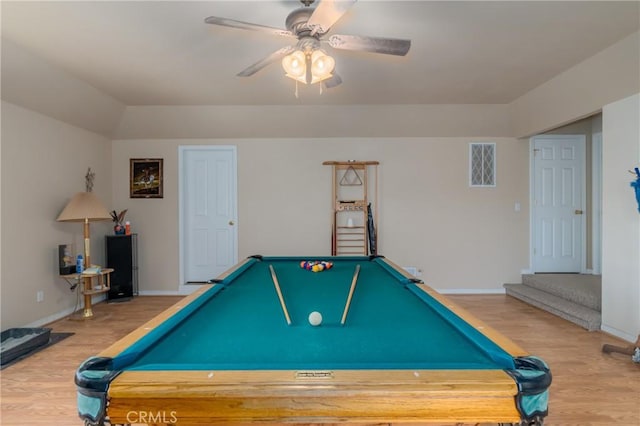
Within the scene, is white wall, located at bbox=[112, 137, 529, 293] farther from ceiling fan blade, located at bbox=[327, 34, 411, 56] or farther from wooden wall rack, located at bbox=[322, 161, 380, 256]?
ceiling fan blade, located at bbox=[327, 34, 411, 56]

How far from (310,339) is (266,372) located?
307 mm

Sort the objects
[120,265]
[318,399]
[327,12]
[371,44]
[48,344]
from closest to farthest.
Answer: [318,399]
[327,12]
[371,44]
[48,344]
[120,265]

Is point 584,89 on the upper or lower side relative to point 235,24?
upper

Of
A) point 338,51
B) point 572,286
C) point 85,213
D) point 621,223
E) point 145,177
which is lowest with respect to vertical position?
point 572,286

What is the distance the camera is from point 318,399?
35.6 inches

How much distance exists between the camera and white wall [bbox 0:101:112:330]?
324cm

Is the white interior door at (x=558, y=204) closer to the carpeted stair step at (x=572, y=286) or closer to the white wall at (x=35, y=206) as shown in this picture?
→ the carpeted stair step at (x=572, y=286)

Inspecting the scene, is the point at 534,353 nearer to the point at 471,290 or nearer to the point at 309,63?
the point at 471,290

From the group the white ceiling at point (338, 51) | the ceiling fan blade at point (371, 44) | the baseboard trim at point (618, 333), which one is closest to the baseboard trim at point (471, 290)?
the baseboard trim at point (618, 333)

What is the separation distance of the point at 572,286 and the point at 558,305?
45cm

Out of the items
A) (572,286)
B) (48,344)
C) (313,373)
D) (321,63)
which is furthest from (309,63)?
(572,286)

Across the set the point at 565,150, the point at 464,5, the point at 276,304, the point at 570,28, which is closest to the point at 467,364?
the point at 276,304

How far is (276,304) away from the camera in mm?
1733

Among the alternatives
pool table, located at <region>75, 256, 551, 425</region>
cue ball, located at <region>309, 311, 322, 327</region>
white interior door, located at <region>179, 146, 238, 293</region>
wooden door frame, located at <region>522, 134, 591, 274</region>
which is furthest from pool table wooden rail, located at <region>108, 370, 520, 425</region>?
wooden door frame, located at <region>522, 134, 591, 274</region>
